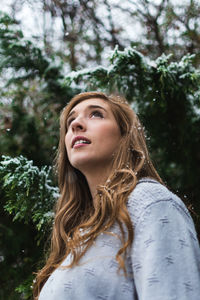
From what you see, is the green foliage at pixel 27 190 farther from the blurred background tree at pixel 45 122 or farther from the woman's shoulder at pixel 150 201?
the woman's shoulder at pixel 150 201

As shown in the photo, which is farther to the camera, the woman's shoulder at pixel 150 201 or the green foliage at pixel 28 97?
the green foliage at pixel 28 97

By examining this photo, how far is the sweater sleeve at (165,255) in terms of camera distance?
3.86 ft

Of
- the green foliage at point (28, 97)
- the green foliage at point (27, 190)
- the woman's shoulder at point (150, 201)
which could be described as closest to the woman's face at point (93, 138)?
the woman's shoulder at point (150, 201)

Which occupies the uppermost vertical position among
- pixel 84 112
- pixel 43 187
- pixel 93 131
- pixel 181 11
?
pixel 181 11

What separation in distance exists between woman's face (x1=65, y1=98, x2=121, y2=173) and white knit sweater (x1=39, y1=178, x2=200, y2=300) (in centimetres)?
39

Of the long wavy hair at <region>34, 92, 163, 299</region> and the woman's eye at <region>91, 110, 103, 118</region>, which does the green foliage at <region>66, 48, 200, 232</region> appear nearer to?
the long wavy hair at <region>34, 92, 163, 299</region>

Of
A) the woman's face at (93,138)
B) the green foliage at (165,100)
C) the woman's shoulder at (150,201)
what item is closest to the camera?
the woman's shoulder at (150,201)

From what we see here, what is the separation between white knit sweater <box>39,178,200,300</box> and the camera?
1.19 meters

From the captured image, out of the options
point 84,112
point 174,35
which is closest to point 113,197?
point 84,112

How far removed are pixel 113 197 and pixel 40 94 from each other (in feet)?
5.23

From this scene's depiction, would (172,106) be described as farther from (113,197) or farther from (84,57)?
(84,57)

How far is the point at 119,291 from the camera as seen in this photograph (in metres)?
1.31

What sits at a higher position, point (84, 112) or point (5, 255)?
point (84, 112)

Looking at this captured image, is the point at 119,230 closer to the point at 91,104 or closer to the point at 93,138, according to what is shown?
the point at 93,138
